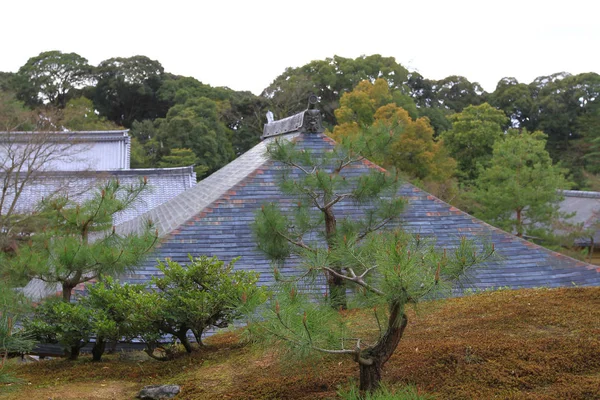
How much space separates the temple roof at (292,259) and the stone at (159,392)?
316cm

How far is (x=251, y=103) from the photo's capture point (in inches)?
1484

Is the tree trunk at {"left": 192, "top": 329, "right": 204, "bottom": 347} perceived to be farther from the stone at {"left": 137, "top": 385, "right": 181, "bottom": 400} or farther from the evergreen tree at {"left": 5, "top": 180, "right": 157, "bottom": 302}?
the stone at {"left": 137, "top": 385, "right": 181, "bottom": 400}

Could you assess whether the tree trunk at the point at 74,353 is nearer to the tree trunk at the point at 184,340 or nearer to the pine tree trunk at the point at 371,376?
the tree trunk at the point at 184,340

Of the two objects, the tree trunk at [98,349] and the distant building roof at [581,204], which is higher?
the distant building roof at [581,204]

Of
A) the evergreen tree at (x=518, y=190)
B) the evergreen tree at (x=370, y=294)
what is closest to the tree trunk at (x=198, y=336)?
the evergreen tree at (x=370, y=294)

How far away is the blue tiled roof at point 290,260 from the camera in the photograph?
8.50 meters

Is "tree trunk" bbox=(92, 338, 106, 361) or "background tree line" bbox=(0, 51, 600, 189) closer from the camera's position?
"tree trunk" bbox=(92, 338, 106, 361)

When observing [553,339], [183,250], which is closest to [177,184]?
[183,250]

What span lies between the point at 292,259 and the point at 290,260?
9 centimetres

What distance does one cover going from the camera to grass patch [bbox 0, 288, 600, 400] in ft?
13.6

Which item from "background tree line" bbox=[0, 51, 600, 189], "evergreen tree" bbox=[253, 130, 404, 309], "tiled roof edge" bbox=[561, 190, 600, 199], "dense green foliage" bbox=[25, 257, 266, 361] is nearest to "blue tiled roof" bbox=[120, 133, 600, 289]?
"evergreen tree" bbox=[253, 130, 404, 309]

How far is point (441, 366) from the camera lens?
14.6ft

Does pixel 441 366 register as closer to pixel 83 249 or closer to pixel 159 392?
pixel 159 392

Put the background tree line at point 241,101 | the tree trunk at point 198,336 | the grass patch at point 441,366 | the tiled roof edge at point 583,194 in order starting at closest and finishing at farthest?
1. the grass patch at point 441,366
2. the tree trunk at point 198,336
3. the tiled roof edge at point 583,194
4. the background tree line at point 241,101
